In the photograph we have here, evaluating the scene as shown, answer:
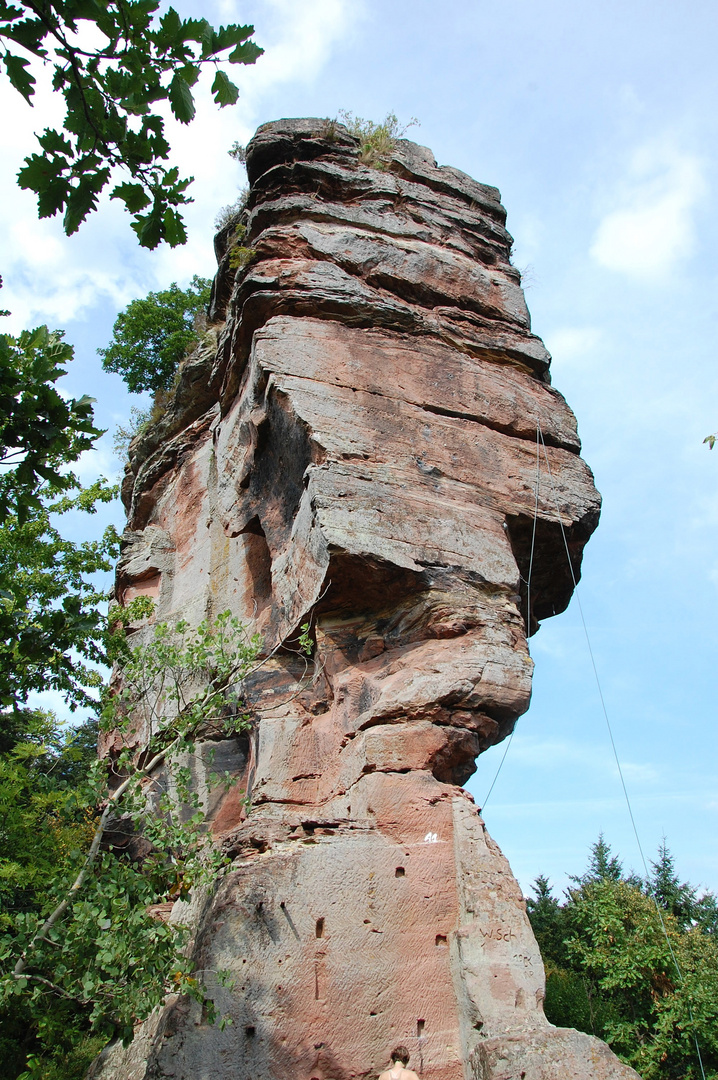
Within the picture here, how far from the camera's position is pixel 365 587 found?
25.3 ft

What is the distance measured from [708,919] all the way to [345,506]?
19.8 m

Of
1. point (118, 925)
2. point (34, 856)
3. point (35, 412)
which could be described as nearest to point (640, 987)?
point (34, 856)

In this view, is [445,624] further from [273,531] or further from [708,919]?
[708,919]

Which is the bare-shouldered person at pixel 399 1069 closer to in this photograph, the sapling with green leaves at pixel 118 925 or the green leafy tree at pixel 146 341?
the sapling with green leaves at pixel 118 925

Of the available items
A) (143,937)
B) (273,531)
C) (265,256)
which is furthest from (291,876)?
(265,256)

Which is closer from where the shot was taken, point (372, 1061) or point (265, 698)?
point (372, 1061)

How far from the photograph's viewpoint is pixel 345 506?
7699 millimetres

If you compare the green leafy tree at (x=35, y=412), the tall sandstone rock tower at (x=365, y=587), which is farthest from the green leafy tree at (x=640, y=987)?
the green leafy tree at (x=35, y=412)

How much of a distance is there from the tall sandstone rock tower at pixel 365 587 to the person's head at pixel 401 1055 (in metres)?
0.06

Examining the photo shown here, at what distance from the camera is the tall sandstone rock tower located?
18.9 feet

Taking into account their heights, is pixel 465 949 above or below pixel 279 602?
below

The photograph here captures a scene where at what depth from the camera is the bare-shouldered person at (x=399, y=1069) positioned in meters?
5.41

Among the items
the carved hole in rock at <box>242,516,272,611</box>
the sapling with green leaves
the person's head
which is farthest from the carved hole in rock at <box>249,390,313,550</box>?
the person's head

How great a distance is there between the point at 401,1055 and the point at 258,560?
5415 mm
